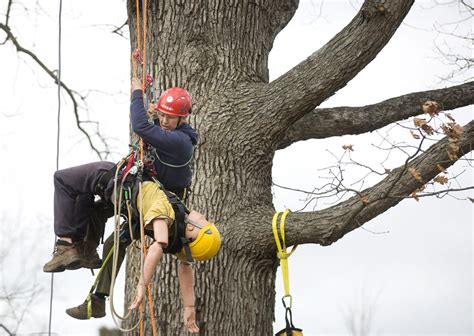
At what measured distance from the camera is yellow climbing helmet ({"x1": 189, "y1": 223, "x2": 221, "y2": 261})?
6.92 metres

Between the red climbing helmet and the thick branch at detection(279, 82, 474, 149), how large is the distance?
79.7 inches

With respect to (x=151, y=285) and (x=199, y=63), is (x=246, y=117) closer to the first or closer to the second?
(x=199, y=63)

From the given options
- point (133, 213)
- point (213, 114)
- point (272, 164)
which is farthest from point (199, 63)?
point (133, 213)

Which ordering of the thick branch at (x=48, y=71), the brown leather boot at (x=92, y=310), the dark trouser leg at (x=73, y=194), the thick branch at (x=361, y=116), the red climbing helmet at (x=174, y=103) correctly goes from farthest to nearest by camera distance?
the thick branch at (x=48, y=71) → the thick branch at (x=361, y=116) → the brown leather boot at (x=92, y=310) → the dark trouser leg at (x=73, y=194) → the red climbing helmet at (x=174, y=103)

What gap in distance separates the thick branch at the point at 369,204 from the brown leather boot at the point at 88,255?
→ 1459mm

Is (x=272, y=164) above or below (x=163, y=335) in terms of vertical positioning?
above

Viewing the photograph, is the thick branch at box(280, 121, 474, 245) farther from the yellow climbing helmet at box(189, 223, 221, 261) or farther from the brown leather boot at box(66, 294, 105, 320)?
the brown leather boot at box(66, 294, 105, 320)

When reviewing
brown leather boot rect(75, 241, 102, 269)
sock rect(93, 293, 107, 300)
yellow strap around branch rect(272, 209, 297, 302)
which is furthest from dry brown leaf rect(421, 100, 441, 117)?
sock rect(93, 293, 107, 300)

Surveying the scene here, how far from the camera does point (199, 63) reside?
8.08 metres

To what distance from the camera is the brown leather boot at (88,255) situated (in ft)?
23.7

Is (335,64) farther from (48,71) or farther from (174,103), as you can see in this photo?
(48,71)

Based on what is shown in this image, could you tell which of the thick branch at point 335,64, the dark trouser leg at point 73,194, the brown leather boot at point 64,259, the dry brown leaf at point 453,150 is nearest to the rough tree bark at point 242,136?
the thick branch at point 335,64

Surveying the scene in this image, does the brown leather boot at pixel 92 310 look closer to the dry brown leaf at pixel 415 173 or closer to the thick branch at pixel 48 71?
the dry brown leaf at pixel 415 173

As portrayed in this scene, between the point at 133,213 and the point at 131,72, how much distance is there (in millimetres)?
1791
